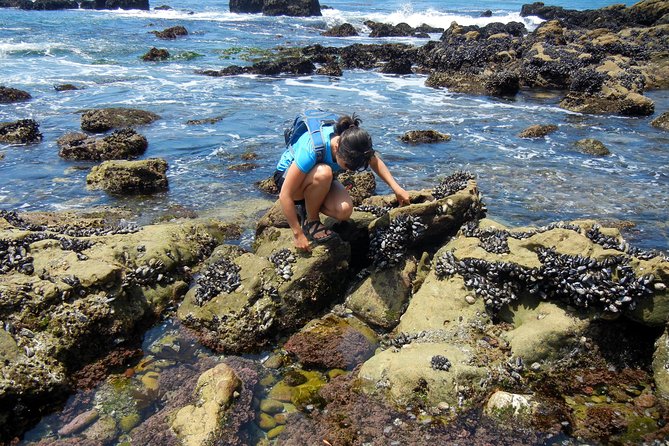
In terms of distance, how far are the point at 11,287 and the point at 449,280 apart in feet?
18.1

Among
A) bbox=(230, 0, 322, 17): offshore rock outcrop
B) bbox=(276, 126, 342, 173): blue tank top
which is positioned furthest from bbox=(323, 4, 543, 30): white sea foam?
bbox=(276, 126, 342, 173): blue tank top

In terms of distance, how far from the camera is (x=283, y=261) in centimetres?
668

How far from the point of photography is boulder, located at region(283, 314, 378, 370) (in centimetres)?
588

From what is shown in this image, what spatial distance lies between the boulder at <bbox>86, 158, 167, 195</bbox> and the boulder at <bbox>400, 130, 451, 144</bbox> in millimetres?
7840

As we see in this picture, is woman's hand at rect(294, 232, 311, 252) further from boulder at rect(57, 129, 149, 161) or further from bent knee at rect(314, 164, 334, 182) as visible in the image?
boulder at rect(57, 129, 149, 161)

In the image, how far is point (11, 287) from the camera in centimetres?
578

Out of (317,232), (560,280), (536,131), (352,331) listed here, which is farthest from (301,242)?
(536,131)

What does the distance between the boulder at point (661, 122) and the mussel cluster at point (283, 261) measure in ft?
53.8

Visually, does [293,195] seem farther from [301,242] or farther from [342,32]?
[342,32]

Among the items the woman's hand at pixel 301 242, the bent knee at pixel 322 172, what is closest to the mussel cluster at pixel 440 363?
the woman's hand at pixel 301 242

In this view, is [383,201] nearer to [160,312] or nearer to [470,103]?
[160,312]

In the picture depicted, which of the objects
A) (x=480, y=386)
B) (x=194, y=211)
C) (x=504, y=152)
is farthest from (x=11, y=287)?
(x=504, y=152)

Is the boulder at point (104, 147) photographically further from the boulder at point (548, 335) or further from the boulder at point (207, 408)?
the boulder at point (548, 335)

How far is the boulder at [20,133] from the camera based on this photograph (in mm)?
15039
